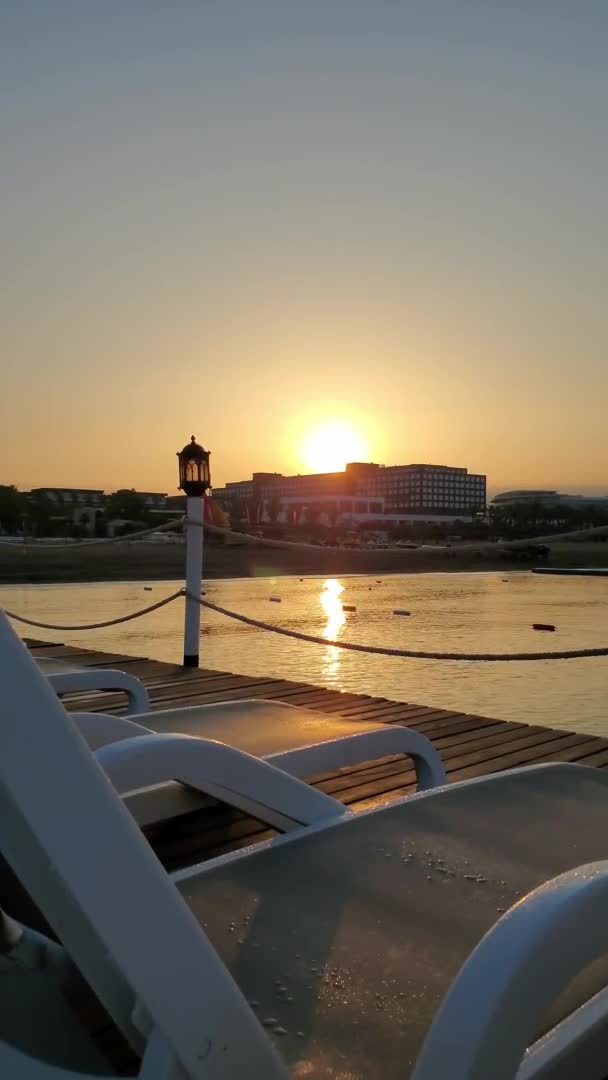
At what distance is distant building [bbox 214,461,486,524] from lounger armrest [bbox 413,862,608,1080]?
154 m

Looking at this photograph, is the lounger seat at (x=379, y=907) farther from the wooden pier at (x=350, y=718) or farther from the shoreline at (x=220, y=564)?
the shoreline at (x=220, y=564)

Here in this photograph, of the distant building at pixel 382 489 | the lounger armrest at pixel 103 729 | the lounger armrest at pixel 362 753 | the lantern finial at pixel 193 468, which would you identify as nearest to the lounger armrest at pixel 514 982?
the lounger armrest at pixel 362 753

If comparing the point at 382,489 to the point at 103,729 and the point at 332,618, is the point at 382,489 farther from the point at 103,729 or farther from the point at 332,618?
the point at 103,729

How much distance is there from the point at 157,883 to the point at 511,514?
119687 mm

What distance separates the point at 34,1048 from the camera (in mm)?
1356

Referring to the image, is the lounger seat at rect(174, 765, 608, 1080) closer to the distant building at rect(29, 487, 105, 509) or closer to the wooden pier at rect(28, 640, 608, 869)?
the wooden pier at rect(28, 640, 608, 869)

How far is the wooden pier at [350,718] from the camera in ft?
9.42

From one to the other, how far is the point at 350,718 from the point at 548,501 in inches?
5386

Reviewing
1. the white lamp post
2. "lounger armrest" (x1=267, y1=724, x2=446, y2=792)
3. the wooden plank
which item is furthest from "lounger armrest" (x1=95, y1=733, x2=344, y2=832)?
the white lamp post

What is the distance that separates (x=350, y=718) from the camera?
14.6 feet

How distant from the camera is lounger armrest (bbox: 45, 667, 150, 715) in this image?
4039 millimetres

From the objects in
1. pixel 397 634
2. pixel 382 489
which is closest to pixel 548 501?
pixel 382 489

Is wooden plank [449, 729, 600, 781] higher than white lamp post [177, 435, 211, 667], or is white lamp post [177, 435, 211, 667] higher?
white lamp post [177, 435, 211, 667]

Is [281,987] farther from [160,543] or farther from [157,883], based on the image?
[160,543]
